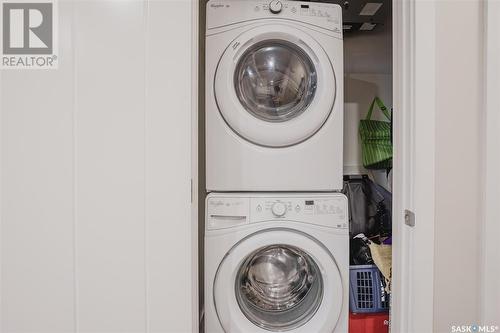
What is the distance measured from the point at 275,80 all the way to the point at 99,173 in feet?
2.74

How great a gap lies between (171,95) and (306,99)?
2.08 feet

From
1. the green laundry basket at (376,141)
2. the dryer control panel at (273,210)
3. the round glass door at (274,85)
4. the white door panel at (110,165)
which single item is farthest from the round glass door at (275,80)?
the green laundry basket at (376,141)

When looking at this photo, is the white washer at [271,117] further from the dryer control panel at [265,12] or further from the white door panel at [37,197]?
the white door panel at [37,197]

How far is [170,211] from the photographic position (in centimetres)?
108

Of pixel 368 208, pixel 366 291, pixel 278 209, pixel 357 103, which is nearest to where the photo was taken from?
pixel 278 209

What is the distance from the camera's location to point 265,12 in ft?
4.50

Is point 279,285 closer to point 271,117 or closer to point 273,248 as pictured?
point 273,248

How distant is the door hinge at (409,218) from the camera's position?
3.51 feet

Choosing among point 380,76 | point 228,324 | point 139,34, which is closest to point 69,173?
point 139,34

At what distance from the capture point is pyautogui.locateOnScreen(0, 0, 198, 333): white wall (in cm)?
105

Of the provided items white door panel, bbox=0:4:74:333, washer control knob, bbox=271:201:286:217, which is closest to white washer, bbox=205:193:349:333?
washer control knob, bbox=271:201:286:217

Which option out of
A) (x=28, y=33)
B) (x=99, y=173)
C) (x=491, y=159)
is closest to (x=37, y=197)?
(x=99, y=173)

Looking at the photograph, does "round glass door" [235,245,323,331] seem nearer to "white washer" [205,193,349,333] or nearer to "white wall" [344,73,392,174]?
"white washer" [205,193,349,333]

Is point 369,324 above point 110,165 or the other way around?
the other way around
